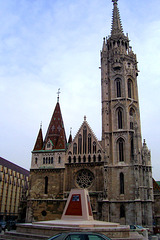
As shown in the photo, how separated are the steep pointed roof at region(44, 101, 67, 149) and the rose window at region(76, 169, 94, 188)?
15.7ft

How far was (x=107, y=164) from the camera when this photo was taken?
109 ft

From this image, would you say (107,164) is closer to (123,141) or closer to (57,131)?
(123,141)

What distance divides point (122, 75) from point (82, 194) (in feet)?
77.9

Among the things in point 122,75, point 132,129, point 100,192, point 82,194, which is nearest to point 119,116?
point 132,129

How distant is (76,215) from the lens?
20562 millimetres

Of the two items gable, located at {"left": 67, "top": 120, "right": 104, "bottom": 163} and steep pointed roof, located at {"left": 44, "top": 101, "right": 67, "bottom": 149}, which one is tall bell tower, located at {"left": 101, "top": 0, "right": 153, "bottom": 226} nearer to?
gable, located at {"left": 67, "top": 120, "right": 104, "bottom": 163}

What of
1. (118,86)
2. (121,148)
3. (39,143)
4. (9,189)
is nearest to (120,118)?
(121,148)

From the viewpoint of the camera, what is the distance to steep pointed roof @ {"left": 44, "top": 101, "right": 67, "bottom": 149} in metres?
36.6

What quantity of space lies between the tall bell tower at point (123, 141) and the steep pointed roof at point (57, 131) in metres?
6.51

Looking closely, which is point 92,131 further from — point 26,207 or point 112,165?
point 26,207

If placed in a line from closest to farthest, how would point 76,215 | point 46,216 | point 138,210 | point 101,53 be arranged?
1. point 76,215
2. point 138,210
3. point 46,216
4. point 101,53

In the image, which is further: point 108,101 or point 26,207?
point 108,101

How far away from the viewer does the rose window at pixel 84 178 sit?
33625 mm

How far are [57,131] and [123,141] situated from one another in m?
11.1
